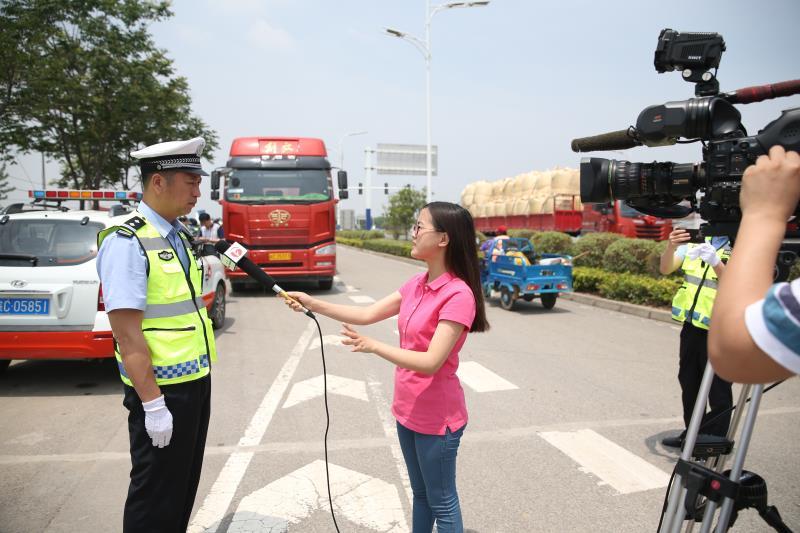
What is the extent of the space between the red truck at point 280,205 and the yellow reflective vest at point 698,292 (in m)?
8.76

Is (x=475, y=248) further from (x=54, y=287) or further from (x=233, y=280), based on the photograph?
(x=233, y=280)

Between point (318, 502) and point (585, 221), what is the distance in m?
20.4

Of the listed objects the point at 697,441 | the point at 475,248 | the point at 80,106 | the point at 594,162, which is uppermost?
the point at 80,106

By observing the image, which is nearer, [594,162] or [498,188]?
[594,162]

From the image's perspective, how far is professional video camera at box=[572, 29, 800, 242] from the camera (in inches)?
56.9

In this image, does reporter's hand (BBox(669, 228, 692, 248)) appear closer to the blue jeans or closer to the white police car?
the blue jeans

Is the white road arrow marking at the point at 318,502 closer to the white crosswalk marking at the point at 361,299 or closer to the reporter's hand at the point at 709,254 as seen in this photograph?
the reporter's hand at the point at 709,254

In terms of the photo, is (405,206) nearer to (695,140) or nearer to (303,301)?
(303,301)

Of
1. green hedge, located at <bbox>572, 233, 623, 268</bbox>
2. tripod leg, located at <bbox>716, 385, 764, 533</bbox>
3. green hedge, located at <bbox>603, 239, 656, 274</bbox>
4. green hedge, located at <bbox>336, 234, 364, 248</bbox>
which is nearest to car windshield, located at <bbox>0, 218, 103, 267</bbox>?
tripod leg, located at <bbox>716, 385, 764, 533</bbox>

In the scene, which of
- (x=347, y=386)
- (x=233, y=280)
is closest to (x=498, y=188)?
(x=233, y=280)

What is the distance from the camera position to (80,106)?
49.6 ft

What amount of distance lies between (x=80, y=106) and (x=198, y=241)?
15539 millimetres

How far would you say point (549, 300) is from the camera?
10.1m

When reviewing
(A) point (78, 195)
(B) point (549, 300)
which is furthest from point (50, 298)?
(B) point (549, 300)
